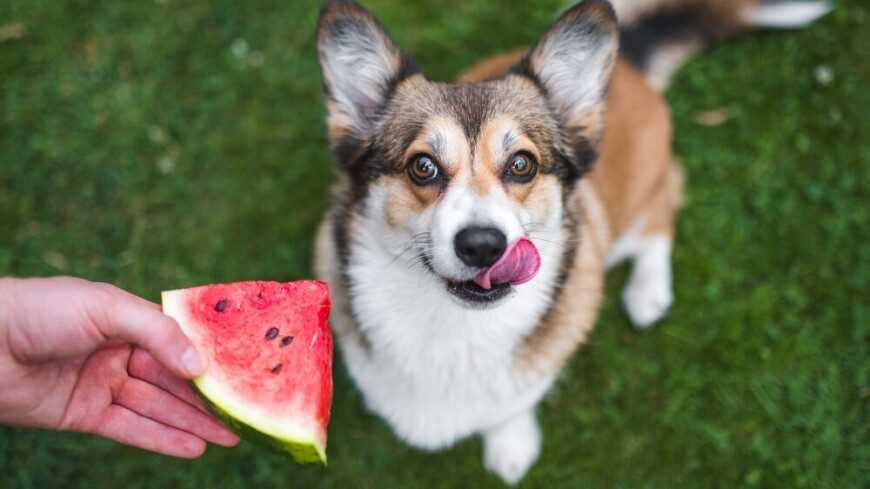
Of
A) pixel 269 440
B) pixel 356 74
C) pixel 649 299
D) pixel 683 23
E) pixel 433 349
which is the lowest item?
pixel 649 299

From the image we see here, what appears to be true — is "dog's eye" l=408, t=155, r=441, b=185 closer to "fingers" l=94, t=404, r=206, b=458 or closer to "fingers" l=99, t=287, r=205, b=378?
"fingers" l=99, t=287, r=205, b=378

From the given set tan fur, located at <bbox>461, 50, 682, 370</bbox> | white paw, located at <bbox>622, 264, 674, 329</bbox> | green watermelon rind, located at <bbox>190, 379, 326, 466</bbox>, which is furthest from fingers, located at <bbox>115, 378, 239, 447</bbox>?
white paw, located at <bbox>622, 264, 674, 329</bbox>

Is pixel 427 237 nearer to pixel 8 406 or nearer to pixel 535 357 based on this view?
pixel 535 357

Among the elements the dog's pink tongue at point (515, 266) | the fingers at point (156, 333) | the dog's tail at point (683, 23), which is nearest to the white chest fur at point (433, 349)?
the dog's pink tongue at point (515, 266)

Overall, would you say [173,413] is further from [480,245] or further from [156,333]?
[480,245]

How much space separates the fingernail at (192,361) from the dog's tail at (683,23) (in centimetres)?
299

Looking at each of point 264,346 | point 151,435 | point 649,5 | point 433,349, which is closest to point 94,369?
point 151,435

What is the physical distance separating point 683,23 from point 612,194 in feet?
4.65

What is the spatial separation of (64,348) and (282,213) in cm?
199

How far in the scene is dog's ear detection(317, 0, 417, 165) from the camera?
2766 millimetres

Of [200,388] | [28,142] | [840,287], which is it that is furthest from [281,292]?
[840,287]

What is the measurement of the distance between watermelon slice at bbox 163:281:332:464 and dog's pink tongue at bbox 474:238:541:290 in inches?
24.2

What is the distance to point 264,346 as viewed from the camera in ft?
8.00

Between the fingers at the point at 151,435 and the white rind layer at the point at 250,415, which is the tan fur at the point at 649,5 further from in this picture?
the fingers at the point at 151,435
